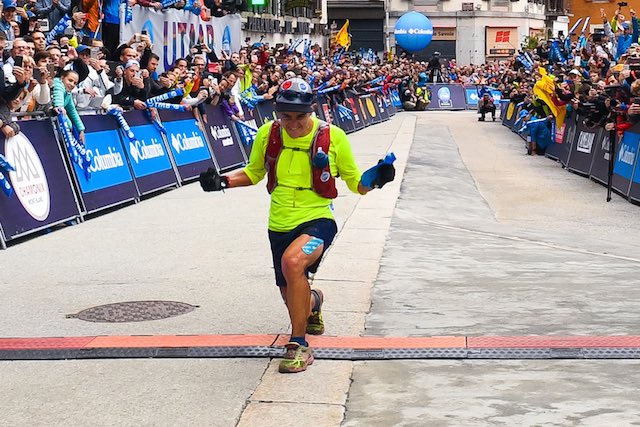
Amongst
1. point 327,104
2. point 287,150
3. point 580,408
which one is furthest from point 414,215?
point 327,104

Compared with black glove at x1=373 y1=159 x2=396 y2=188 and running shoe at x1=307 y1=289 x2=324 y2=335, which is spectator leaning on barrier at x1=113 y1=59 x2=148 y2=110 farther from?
black glove at x1=373 y1=159 x2=396 y2=188

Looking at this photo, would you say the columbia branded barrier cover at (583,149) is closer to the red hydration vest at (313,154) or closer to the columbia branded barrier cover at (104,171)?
the columbia branded barrier cover at (104,171)

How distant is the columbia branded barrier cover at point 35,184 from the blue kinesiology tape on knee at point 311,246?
5900 millimetres

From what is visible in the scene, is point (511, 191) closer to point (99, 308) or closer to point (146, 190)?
point (146, 190)

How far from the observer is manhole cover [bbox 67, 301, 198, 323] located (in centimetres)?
791

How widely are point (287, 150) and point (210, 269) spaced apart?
3453 millimetres

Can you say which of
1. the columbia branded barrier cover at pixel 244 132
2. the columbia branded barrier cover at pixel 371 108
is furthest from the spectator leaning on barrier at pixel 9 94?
the columbia branded barrier cover at pixel 371 108

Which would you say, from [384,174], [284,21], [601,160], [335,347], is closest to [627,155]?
[601,160]

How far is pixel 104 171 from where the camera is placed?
14805mm

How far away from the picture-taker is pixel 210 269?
10.0 metres

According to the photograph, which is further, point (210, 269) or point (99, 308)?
point (210, 269)

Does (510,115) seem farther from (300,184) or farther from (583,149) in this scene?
(300,184)

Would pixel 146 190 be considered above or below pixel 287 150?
below

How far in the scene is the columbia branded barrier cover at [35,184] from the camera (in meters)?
12.0
